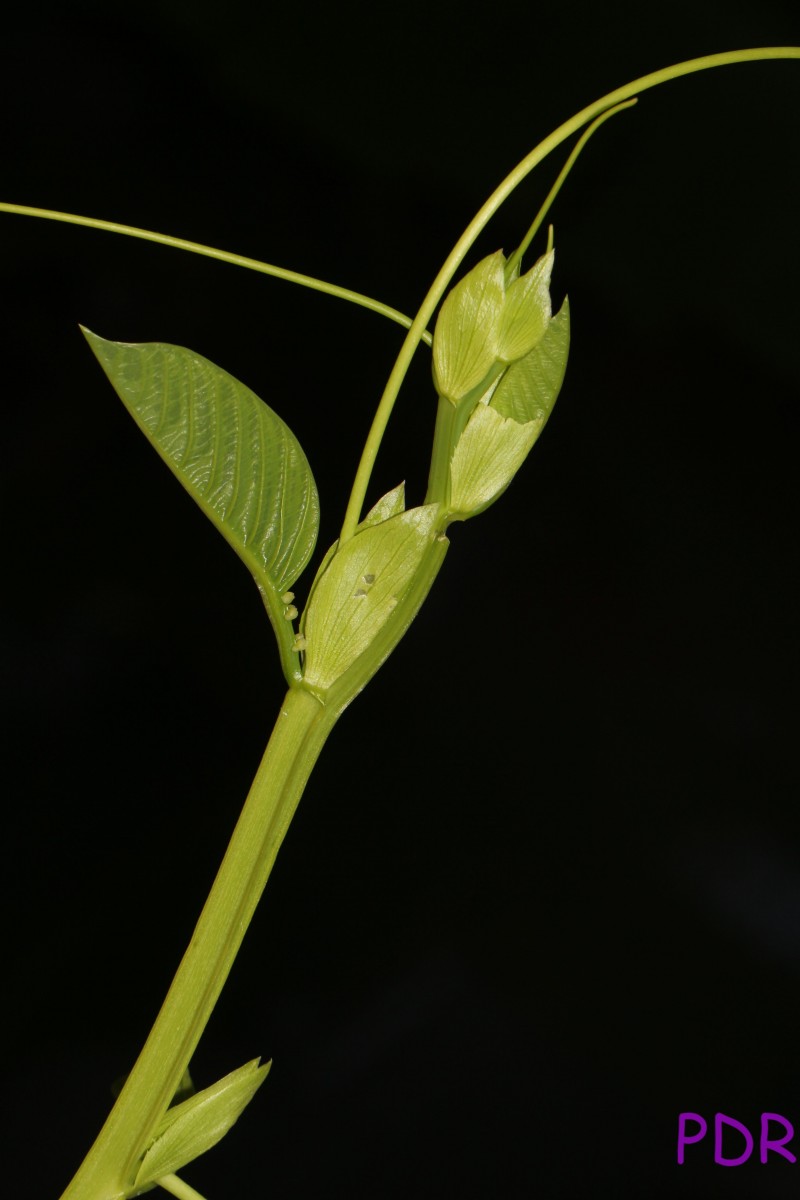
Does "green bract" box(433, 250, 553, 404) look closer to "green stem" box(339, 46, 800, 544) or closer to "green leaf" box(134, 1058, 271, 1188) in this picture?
"green stem" box(339, 46, 800, 544)

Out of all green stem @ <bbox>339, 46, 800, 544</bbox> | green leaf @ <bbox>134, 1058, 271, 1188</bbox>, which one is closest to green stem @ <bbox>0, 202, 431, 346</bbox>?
green stem @ <bbox>339, 46, 800, 544</bbox>

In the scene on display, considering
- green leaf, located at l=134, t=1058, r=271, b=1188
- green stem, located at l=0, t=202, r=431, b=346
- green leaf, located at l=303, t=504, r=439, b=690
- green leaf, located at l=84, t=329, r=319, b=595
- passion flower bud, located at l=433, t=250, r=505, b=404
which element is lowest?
green leaf, located at l=134, t=1058, r=271, b=1188

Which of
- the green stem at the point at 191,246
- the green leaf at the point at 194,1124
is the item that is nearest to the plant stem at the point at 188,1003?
the green leaf at the point at 194,1124

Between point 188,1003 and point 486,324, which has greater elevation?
point 486,324

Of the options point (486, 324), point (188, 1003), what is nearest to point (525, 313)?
point (486, 324)

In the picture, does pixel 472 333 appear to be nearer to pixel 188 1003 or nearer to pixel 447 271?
pixel 447 271

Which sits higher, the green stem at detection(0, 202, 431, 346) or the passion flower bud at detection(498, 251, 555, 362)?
the green stem at detection(0, 202, 431, 346)

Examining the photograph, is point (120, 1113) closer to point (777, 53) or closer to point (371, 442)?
point (371, 442)

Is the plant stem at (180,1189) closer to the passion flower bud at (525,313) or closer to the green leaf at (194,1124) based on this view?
the green leaf at (194,1124)
